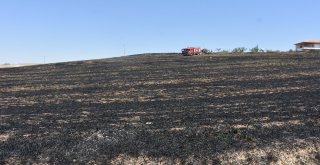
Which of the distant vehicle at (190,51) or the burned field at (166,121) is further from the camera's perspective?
the distant vehicle at (190,51)

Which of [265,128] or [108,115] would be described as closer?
[265,128]

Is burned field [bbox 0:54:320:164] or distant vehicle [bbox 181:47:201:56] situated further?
distant vehicle [bbox 181:47:201:56]

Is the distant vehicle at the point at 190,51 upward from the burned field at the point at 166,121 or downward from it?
upward

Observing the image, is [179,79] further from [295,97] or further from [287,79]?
[295,97]

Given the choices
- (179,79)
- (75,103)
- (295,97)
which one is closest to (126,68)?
(179,79)

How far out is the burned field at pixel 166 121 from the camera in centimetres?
1353

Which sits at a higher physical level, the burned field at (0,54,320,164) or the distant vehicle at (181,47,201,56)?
the distant vehicle at (181,47,201,56)

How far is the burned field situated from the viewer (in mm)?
13531

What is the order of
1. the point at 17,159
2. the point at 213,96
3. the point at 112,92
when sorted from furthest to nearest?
the point at 112,92 < the point at 213,96 < the point at 17,159

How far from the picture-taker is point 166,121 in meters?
16.9

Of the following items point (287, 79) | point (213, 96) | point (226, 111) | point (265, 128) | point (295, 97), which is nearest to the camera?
point (265, 128)

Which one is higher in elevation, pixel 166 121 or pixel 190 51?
pixel 190 51

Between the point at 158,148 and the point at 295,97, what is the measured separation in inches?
373

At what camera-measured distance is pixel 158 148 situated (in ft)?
45.8
